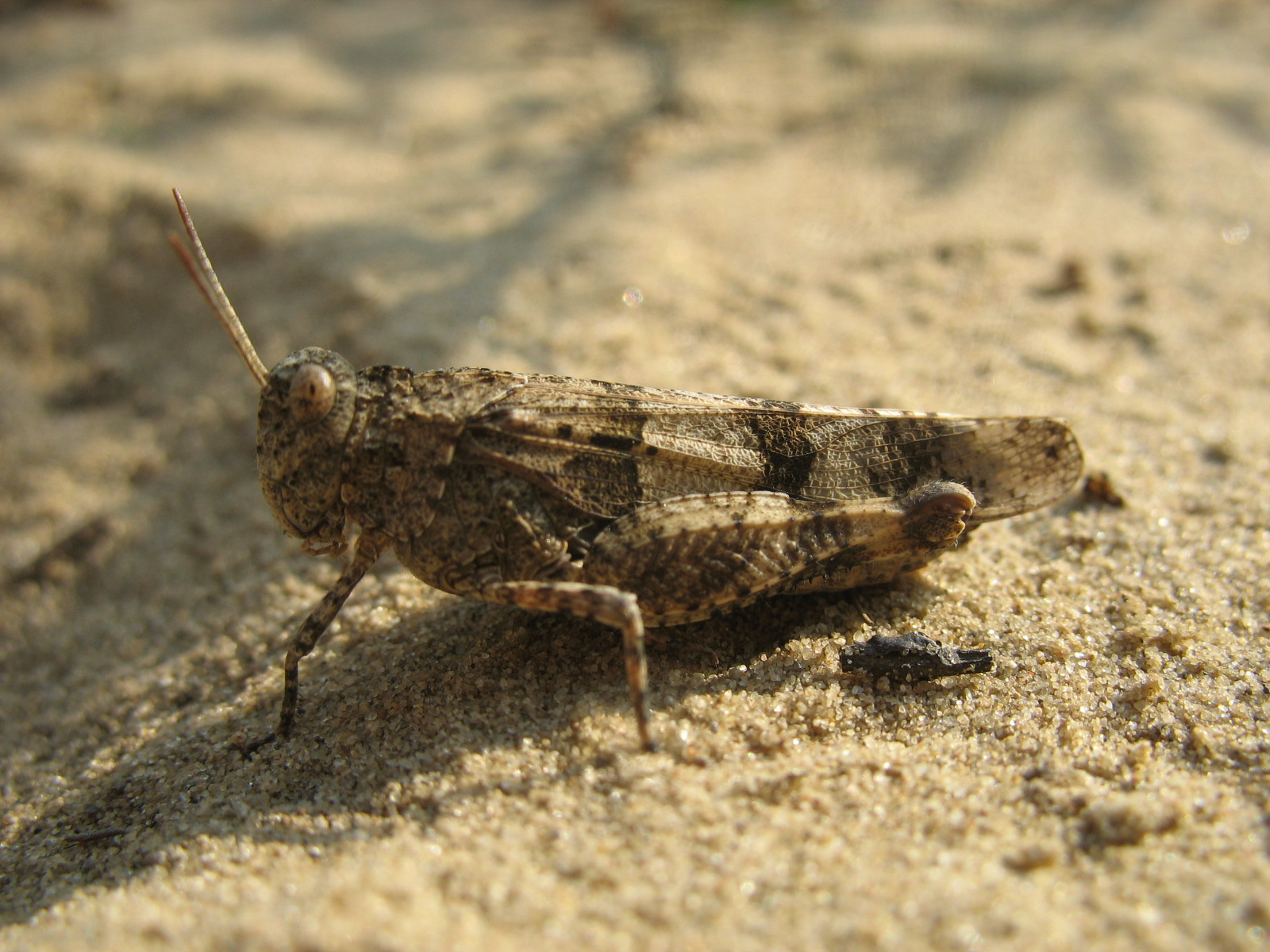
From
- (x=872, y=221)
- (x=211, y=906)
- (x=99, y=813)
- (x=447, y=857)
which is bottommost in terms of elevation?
(x=99, y=813)

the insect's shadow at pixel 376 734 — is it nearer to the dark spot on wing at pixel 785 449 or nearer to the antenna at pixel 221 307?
the dark spot on wing at pixel 785 449

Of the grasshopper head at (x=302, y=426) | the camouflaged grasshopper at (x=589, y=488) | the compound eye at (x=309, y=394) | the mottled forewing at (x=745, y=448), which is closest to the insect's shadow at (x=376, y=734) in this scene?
the camouflaged grasshopper at (x=589, y=488)

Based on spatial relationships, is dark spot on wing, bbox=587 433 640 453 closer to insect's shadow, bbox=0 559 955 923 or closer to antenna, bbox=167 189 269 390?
insect's shadow, bbox=0 559 955 923

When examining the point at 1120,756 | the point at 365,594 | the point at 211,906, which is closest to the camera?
the point at 211,906

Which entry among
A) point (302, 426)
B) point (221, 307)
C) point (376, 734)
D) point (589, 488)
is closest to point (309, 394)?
point (302, 426)

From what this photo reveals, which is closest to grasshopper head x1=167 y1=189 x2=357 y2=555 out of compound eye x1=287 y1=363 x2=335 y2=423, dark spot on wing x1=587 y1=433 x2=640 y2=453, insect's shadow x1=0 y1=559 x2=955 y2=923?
compound eye x1=287 y1=363 x2=335 y2=423

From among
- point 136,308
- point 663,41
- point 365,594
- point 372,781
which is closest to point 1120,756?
point 372,781

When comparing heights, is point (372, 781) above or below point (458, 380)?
below

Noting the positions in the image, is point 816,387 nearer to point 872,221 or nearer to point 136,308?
point 872,221
